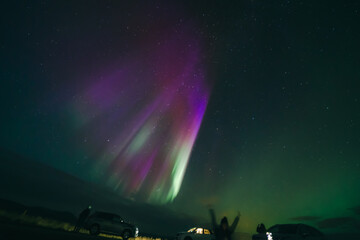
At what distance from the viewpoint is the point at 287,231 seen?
33.6 feet

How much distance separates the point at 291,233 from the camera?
9.95 meters

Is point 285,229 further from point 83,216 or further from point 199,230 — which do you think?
point 83,216

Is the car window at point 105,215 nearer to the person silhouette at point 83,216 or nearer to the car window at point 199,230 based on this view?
the person silhouette at point 83,216

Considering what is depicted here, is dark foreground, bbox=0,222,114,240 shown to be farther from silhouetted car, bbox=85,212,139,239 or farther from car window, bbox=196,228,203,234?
car window, bbox=196,228,203,234

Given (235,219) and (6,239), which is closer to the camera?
(6,239)

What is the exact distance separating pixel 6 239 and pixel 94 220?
12.2 meters

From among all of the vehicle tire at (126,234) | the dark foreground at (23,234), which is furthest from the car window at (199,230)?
the dark foreground at (23,234)

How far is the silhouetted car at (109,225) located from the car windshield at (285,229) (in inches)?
438

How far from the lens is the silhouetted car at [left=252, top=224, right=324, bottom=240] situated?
9711 millimetres

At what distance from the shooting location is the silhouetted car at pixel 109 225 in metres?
15.3

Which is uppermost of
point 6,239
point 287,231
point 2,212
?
point 287,231

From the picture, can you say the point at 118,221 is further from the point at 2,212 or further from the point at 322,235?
the point at 322,235

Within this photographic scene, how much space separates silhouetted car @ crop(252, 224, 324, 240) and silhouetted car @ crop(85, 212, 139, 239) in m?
10.5

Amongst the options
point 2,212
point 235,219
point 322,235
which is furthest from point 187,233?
point 2,212
